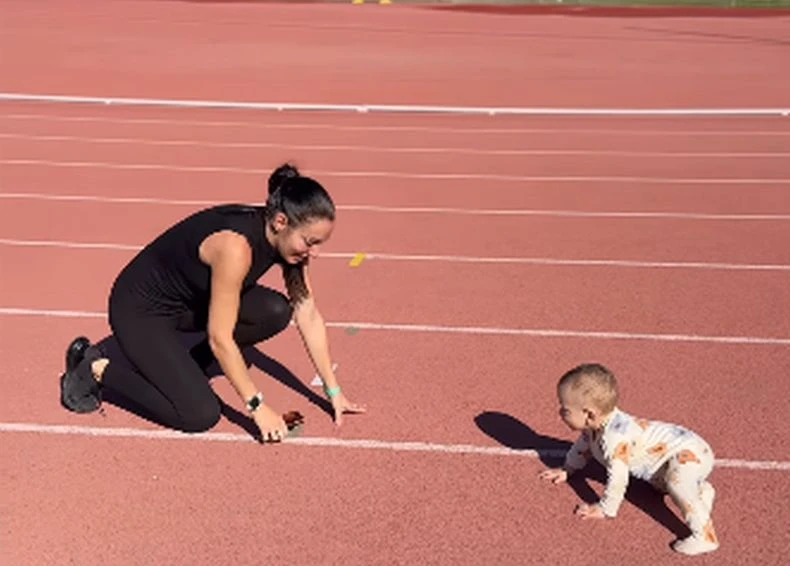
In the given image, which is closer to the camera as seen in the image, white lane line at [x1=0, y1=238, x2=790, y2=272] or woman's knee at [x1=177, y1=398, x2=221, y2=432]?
woman's knee at [x1=177, y1=398, x2=221, y2=432]

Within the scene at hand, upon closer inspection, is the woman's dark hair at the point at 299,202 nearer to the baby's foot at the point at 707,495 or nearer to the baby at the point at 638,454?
the baby at the point at 638,454

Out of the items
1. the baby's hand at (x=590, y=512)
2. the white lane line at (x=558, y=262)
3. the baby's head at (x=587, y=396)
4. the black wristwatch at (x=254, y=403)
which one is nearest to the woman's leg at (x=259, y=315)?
the black wristwatch at (x=254, y=403)

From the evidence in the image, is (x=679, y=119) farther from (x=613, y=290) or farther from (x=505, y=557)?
(x=505, y=557)

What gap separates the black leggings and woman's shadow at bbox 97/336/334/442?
16cm

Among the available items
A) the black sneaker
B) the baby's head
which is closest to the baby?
the baby's head

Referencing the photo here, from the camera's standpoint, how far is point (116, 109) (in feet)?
46.0

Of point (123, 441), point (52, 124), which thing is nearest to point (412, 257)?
point (123, 441)

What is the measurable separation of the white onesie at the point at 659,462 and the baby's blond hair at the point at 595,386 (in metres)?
0.11

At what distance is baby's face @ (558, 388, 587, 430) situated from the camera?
3.54 meters

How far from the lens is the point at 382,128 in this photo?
12625 mm

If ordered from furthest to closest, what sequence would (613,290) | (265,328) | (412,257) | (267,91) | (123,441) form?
(267,91), (412,257), (613,290), (265,328), (123,441)

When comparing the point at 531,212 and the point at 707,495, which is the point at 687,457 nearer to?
the point at 707,495

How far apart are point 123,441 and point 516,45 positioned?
19492 millimetres

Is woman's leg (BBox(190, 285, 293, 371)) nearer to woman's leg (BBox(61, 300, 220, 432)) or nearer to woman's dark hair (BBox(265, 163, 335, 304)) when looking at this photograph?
woman's leg (BBox(61, 300, 220, 432))
